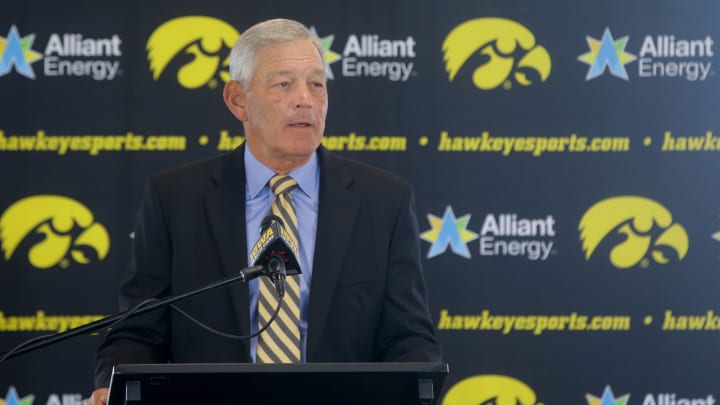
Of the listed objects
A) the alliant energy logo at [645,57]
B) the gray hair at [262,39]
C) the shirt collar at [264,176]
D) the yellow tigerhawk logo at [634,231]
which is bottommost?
the shirt collar at [264,176]

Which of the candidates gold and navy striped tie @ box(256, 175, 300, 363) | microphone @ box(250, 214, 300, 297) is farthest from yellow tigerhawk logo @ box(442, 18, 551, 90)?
microphone @ box(250, 214, 300, 297)

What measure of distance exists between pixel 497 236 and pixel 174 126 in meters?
1.59

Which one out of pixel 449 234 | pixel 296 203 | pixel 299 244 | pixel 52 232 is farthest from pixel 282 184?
pixel 52 232

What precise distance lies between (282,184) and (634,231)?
267 cm

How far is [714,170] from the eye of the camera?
16.5 feet

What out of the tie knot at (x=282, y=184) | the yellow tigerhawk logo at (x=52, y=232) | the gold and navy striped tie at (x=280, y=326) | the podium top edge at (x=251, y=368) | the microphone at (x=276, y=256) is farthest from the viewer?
the yellow tigerhawk logo at (x=52, y=232)

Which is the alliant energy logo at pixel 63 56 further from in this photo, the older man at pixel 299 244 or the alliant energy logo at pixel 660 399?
the alliant energy logo at pixel 660 399

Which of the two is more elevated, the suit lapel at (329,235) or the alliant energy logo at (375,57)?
the alliant energy logo at (375,57)

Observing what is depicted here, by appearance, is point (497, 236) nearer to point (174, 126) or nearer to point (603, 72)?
point (603, 72)

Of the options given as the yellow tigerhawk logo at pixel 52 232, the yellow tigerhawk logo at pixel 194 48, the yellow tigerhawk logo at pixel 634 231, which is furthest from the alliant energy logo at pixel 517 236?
the yellow tigerhawk logo at pixel 52 232

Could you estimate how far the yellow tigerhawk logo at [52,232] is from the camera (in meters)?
4.95

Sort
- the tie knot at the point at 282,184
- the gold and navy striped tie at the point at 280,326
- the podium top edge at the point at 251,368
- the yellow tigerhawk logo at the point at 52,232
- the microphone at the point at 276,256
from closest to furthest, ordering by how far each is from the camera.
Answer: the podium top edge at the point at 251,368
the microphone at the point at 276,256
the gold and navy striped tie at the point at 280,326
the tie knot at the point at 282,184
the yellow tigerhawk logo at the point at 52,232

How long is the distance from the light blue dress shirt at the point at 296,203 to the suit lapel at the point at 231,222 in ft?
0.11

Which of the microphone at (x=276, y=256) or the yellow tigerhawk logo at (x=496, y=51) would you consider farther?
the yellow tigerhawk logo at (x=496, y=51)
